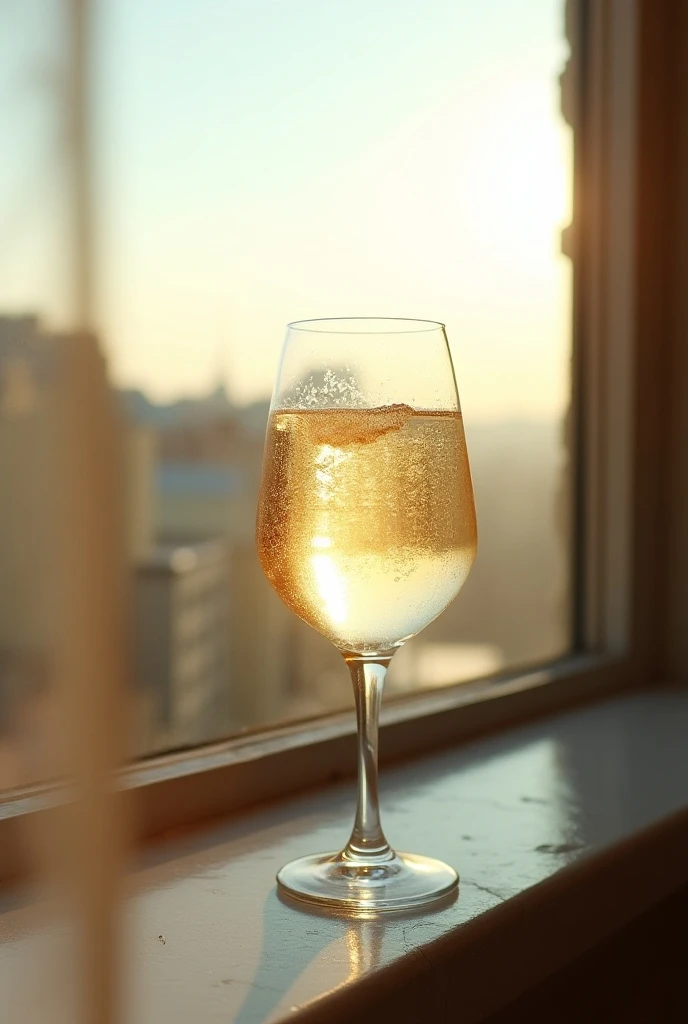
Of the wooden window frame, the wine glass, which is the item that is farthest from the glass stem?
the wooden window frame

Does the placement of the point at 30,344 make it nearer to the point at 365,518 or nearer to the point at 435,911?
the point at 365,518

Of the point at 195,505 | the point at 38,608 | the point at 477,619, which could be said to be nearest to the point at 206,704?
the point at 195,505

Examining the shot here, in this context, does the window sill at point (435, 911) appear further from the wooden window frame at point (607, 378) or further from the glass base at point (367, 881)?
the wooden window frame at point (607, 378)

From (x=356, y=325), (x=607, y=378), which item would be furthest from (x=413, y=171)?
(x=356, y=325)

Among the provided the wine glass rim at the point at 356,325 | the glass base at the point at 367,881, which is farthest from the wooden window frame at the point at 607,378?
the wine glass rim at the point at 356,325

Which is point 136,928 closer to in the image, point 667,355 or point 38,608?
point 38,608

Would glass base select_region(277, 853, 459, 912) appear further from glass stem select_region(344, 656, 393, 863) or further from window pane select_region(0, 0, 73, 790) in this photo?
window pane select_region(0, 0, 73, 790)
